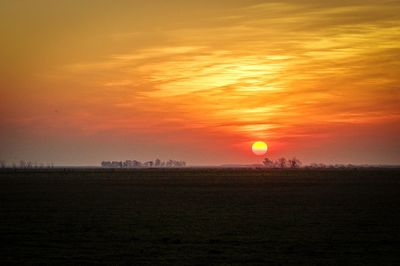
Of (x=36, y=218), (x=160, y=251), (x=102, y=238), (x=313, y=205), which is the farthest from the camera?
(x=313, y=205)

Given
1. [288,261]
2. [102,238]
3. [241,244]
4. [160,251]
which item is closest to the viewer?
[288,261]

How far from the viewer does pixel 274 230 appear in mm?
29984

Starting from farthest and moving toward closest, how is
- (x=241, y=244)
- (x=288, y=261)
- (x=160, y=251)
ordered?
(x=241, y=244), (x=160, y=251), (x=288, y=261)

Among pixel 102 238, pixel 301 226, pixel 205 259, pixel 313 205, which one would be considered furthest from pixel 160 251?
pixel 313 205

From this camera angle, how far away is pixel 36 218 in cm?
3672

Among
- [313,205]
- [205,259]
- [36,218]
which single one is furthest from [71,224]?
[313,205]

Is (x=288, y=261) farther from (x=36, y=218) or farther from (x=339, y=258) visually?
(x=36, y=218)

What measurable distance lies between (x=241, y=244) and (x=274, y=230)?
527cm

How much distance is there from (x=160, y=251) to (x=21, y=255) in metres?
5.34

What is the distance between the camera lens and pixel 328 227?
31000 mm

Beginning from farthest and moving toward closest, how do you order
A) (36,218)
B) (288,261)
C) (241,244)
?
(36,218)
(241,244)
(288,261)

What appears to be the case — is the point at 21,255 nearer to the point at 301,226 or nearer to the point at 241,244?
the point at 241,244

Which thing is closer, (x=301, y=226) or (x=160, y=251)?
(x=160, y=251)

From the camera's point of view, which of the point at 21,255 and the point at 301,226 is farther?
the point at 301,226
